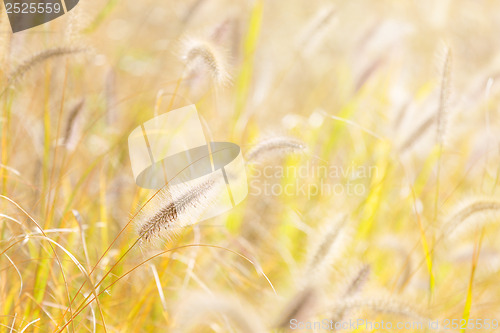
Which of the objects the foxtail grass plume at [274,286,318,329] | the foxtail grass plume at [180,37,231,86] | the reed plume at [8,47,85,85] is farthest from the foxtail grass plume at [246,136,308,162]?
the reed plume at [8,47,85,85]

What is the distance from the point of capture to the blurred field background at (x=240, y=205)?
1231mm

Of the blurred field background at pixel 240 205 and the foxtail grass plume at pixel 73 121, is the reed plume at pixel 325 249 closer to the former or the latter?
the blurred field background at pixel 240 205

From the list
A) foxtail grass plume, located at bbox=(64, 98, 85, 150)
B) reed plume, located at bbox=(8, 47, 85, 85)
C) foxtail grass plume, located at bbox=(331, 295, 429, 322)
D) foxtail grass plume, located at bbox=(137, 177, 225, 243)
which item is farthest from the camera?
foxtail grass plume, located at bbox=(64, 98, 85, 150)

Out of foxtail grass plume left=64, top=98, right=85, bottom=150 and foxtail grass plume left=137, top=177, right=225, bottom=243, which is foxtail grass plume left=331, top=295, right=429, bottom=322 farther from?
foxtail grass plume left=64, top=98, right=85, bottom=150

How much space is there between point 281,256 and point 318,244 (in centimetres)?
57

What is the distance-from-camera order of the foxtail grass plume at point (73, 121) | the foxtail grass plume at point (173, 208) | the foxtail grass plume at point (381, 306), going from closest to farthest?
the foxtail grass plume at point (173, 208) → the foxtail grass plume at point (381, 306) → the foxtail grass plume at point (73, 121)

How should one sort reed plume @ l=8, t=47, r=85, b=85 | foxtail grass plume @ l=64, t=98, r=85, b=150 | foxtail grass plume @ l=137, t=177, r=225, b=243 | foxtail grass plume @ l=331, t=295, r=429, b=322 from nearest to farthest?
1. foxtail grass plume @ l=137, t=177, r=225, b=243
2. foxtail grass plume @ l=331, t=295, r=429, b=322
3. reed plume @ l=8, t=47, r=85, b=85
4. foxtail grass plume @ l=64, t=98, r=85, b=150

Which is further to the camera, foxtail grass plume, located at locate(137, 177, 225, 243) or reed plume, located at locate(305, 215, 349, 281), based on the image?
reed plume, located at locate(305, 215, 349, 281)

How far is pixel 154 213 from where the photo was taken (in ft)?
3.16

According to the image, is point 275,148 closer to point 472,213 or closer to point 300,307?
point 300,307

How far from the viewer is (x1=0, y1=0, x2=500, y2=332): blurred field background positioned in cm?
123

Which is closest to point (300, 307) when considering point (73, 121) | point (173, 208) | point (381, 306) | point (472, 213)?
point (381, 306)

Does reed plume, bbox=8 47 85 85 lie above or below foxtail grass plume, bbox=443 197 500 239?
below

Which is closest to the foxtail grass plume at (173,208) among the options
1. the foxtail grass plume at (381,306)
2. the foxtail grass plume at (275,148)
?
the foxtail grass plume at (275,148)
